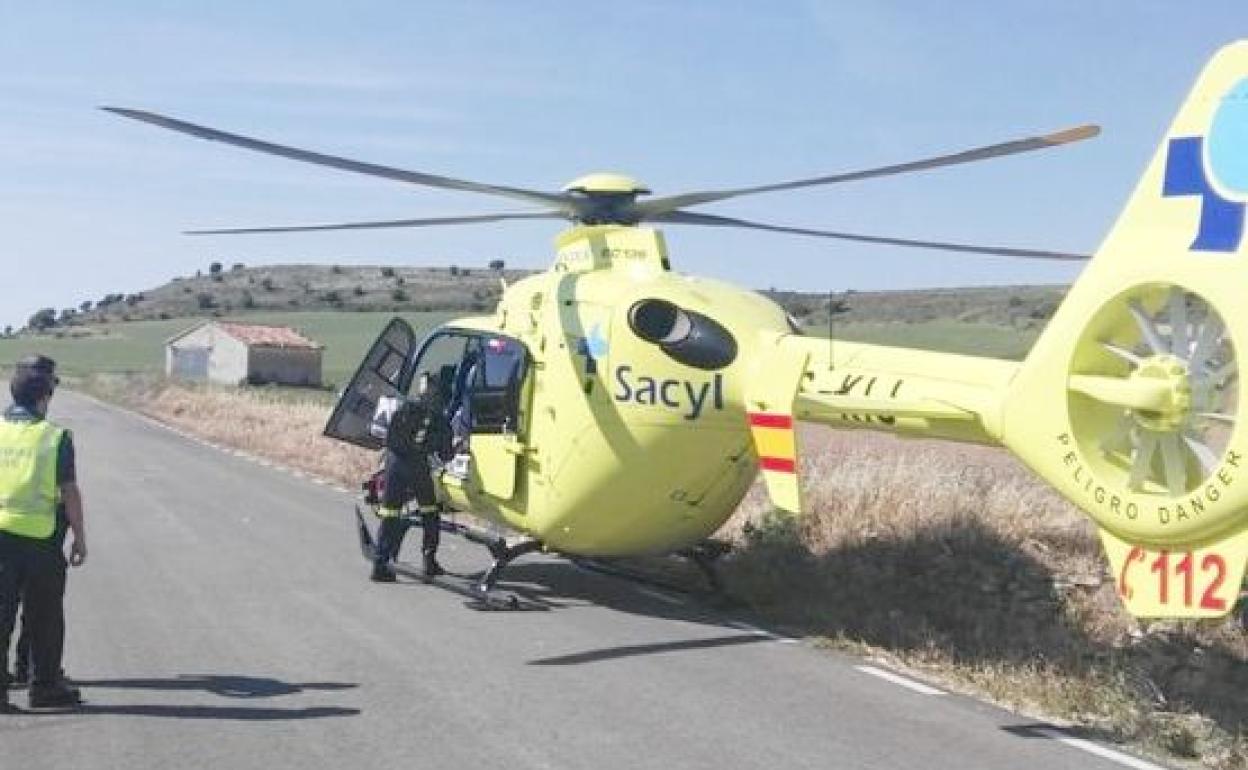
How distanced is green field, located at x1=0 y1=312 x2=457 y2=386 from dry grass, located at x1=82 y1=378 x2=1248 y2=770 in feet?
234

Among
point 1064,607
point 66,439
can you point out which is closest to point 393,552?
point 66,439

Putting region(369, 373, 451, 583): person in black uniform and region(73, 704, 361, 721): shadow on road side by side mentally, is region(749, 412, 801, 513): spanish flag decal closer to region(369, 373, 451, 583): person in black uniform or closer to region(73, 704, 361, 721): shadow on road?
region(73, 704, 361, 721): shadow on road

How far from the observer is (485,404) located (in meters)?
12.5

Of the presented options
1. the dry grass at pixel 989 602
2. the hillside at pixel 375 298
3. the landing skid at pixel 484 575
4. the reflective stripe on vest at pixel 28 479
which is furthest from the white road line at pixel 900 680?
the hillside at pixel 375 298

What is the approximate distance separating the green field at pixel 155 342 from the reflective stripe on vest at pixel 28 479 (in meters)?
75.7

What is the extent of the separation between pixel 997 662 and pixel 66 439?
19.6 feet

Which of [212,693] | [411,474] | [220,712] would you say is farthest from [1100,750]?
[411,474]

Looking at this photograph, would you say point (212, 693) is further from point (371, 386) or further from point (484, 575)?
point (371, 386)

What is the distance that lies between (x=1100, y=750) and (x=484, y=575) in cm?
615

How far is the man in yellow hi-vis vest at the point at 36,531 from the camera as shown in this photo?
7945 millimetres

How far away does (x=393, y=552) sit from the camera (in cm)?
1284

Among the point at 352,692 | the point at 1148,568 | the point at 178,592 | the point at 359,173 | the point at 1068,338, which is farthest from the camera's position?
the point at 178,592

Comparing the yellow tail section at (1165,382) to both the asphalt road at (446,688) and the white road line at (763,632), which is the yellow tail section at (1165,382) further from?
the white road line at (763,632)

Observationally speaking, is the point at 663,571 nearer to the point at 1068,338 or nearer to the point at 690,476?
the point at 690,476
